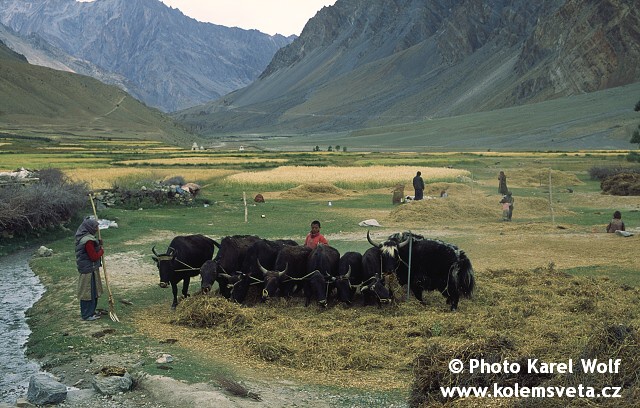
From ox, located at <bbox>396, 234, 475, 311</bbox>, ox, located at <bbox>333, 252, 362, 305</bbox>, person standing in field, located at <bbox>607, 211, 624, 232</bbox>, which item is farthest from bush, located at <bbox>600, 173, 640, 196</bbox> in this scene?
ox, located at <bbox>333, 252, 362, 305</bbox>

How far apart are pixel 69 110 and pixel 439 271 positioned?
132866 mm

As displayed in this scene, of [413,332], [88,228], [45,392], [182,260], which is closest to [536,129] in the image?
[182,260]

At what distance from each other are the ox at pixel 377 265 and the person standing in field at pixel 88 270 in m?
5.34

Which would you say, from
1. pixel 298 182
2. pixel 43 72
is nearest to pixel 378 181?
Answer: pixel 298 182

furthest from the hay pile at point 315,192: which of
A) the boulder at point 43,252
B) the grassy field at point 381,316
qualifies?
the boulder at point 43,252

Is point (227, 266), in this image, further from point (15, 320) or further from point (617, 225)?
point (617, 225)

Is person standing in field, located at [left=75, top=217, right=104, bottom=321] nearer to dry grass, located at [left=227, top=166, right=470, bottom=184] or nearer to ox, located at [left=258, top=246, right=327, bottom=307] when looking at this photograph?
ox, located at [left=258, top=246, right=327, bottom=307]

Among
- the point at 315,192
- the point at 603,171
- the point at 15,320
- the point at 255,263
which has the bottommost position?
the point at 15,320

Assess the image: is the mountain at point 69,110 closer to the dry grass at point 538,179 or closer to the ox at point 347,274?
the dry grass at point 538,179

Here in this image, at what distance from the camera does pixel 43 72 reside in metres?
146

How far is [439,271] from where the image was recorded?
14883 millimetres

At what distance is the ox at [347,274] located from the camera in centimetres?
1443

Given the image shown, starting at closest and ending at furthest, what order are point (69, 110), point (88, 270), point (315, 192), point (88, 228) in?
point (88, 270) → point (88, 228) → point (315, 192) → point (69, 110)

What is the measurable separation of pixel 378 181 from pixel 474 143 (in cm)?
7602
